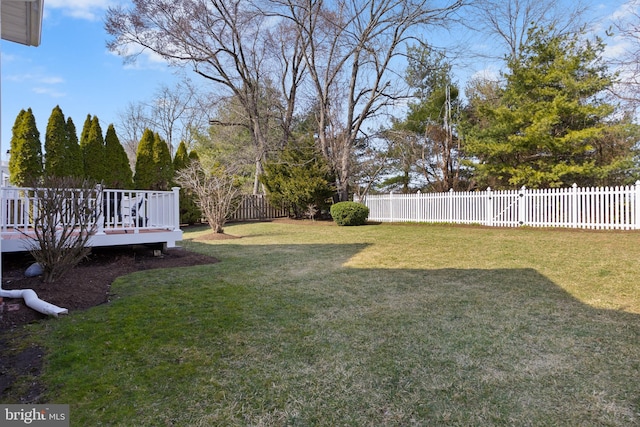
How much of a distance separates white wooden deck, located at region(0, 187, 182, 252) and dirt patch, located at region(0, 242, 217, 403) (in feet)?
1.26

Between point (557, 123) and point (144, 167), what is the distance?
56.7 ft

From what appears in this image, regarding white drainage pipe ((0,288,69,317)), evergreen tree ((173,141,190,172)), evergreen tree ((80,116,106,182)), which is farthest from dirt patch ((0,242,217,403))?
evergreen tree ((173,141,190,172))

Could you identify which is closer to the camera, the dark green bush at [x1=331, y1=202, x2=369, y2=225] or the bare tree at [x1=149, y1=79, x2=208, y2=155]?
the dark green bush at [x1=331, y1=202, x2=369, y2=225]

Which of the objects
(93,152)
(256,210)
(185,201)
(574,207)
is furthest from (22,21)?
(256,210)

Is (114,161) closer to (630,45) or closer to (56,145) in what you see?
(56,145)

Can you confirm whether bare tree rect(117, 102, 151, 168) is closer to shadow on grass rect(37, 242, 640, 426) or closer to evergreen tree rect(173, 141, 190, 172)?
evergreen tree rect(173, 141, 190, 172)

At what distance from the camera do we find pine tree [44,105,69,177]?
35.6 feet

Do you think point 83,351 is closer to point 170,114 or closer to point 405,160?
point 405,160

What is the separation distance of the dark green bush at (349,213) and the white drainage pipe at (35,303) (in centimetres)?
1134

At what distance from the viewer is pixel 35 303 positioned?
342cm

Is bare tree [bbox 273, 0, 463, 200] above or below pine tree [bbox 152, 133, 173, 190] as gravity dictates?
above

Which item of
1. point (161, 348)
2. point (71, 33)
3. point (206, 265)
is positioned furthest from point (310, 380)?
point (71, 33)

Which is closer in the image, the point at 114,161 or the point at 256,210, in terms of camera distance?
the point at 114,161

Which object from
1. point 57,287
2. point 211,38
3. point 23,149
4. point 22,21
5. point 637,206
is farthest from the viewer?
point 211,38
